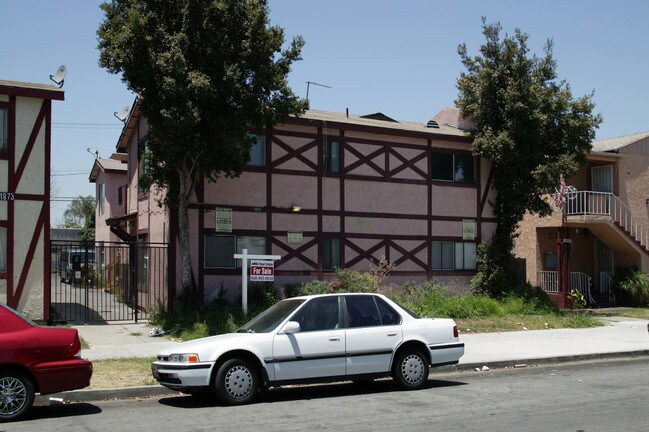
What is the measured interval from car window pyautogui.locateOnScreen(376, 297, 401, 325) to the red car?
174 inches

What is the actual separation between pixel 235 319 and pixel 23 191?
6.48 m

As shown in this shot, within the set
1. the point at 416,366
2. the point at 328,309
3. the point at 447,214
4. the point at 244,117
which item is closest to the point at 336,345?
the point at 328,309

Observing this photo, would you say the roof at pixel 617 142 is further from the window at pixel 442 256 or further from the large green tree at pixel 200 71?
the large green tree at pixel 200 71

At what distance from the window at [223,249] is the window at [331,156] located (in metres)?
3.52

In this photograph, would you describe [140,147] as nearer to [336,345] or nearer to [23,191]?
[23,191]

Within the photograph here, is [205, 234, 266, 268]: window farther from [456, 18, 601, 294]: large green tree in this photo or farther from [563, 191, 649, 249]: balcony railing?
[563, 191, 649, 249]: balcony railing

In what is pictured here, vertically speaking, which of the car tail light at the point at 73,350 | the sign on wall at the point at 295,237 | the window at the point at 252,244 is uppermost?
the sign on wall at the point at 295,237

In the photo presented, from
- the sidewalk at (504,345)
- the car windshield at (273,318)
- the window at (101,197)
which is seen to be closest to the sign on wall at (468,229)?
the sidewalk at (504,345)

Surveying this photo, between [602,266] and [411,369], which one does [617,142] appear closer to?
[602,266]

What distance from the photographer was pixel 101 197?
35.7 meters

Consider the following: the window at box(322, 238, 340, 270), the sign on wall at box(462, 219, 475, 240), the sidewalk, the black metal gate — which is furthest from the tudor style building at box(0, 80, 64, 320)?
the sign on wall at box(462, 219, 475, 240)

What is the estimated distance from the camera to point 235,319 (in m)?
17.5

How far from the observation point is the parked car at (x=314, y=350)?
1003 centimetres

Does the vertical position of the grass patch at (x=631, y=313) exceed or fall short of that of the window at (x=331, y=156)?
it falls short
